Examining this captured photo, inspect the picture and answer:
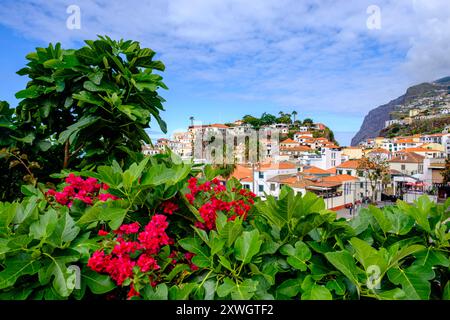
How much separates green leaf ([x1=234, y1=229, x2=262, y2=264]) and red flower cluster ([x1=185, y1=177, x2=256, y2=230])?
0.38 feet

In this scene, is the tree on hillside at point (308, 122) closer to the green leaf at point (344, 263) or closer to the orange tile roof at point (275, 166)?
the orange tile roof at point (275, 166)

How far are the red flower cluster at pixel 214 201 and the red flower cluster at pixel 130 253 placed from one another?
118 millimetres

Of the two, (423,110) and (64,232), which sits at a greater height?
(423,110)

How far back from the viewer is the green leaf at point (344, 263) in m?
0.66

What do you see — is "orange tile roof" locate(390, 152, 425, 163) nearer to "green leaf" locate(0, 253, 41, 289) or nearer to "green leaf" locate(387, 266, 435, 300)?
"green leaf" locate(387, 266, 435, 300)

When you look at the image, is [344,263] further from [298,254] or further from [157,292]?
[157,292]

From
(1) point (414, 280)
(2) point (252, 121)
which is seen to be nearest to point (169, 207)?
(1) point (414, 280)

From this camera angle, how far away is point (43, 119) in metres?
1.71

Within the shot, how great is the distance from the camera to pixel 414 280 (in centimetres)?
68

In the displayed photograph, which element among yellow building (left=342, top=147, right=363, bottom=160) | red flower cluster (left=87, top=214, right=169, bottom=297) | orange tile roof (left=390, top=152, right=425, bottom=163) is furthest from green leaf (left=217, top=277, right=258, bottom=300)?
yellow building (left=342, top=147, right=363, bottom=160)

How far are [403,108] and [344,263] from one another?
234ft

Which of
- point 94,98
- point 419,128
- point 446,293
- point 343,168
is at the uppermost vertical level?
point 419,128
